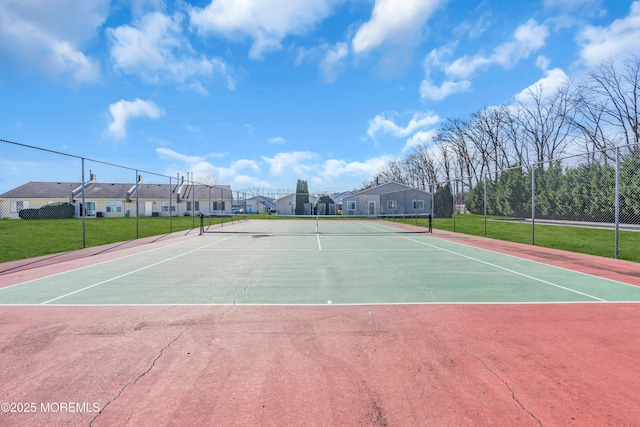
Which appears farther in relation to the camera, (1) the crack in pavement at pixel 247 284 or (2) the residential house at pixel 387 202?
(2) the residential house at pixel 387 202

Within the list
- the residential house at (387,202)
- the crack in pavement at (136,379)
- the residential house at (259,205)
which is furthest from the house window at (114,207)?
the crack in pavement at (136,379)

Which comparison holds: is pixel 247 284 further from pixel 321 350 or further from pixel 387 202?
pixel 387 202

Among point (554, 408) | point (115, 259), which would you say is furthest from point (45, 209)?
point (554, 408)

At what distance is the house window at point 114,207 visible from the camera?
46.1 metres

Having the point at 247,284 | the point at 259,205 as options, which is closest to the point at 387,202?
the point at 247,284

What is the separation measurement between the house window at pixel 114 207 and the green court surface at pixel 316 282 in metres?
42.1

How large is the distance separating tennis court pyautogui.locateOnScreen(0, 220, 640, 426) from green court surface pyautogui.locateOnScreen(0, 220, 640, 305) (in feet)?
0.22

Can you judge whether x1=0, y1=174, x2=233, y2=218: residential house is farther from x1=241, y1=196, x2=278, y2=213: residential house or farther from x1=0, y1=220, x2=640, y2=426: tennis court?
x1=0, y1=220, x2=640, y2=426: tennis court

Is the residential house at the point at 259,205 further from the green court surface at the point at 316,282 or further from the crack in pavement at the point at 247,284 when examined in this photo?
the crack in pavement at the point at 247,284

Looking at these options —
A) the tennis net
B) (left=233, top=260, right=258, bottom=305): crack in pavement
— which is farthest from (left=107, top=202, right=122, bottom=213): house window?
(left=233, top=260, right=258, bottom=305): crack in pavement

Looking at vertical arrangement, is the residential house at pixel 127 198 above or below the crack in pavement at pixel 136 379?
above

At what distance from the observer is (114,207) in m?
46.3

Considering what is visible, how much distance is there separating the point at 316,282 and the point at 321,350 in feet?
11.1

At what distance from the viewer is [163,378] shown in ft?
10.2
